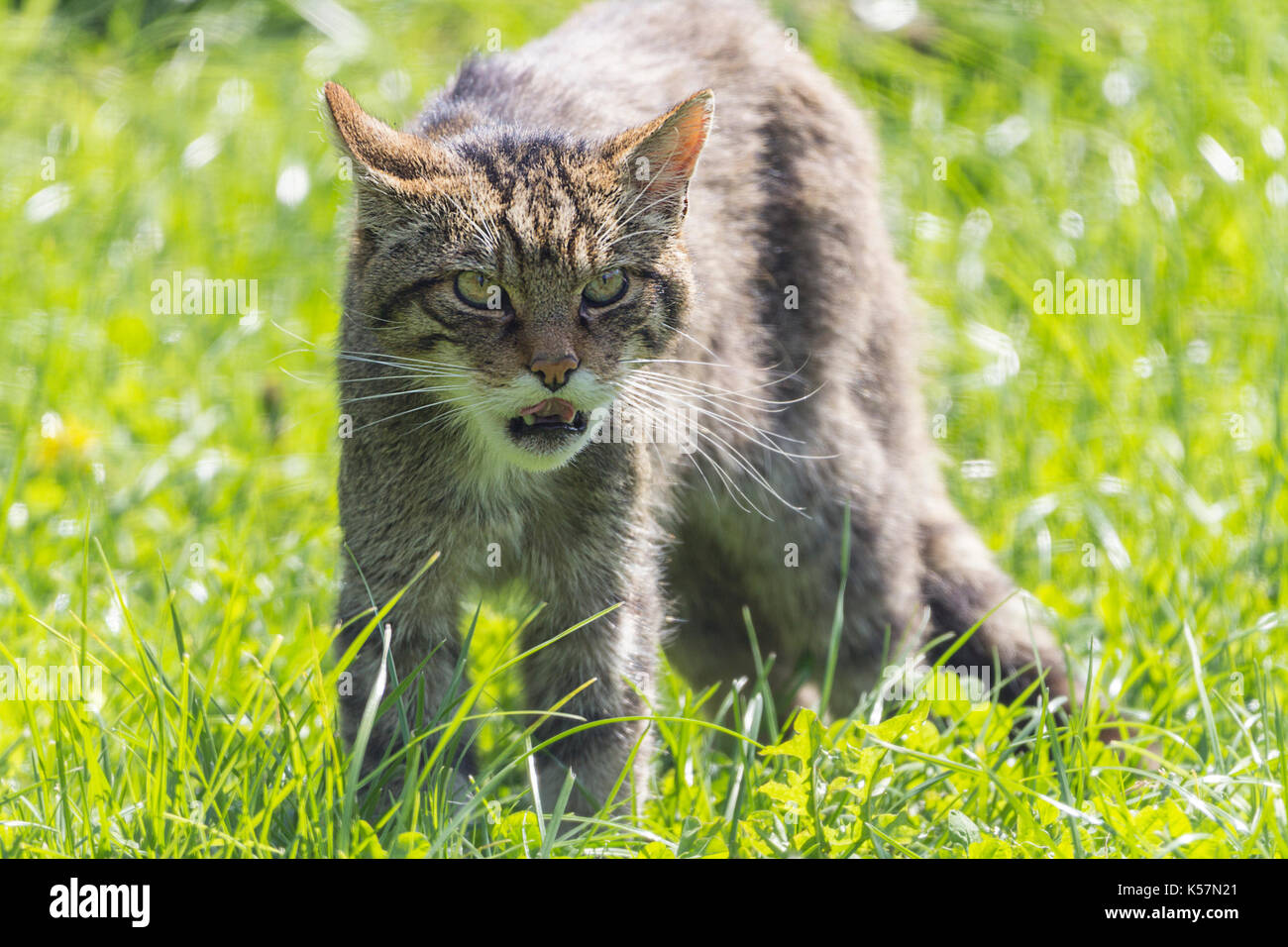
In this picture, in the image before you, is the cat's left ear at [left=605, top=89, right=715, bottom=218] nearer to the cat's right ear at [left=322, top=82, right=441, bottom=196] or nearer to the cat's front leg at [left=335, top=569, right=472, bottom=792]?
the cat's right ear at [left=322, top=82, right=441, bottom=196]

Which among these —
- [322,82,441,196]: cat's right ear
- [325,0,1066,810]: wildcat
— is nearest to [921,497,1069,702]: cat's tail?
[325,0,1066,810]: wildcat

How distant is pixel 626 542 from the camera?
3207 mm

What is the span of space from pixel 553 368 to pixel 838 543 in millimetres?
1344

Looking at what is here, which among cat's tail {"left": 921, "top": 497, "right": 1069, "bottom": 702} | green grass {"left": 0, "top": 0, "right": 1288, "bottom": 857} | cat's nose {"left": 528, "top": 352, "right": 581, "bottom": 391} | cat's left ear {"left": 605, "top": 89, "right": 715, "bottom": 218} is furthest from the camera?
cat's tail {"left": 921, "top": 497, "right": 1069, "bottom": 702}

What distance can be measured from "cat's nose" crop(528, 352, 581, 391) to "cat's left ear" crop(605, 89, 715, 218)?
459mm

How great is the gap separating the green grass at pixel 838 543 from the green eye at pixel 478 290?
740 millimetres

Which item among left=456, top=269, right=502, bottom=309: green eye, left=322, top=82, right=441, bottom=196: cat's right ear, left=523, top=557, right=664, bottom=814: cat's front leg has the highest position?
left=322, top=82, right=441, bottom=196: cat's right ear

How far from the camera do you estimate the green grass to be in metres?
2.85

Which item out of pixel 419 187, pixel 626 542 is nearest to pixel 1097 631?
pixel 626 542

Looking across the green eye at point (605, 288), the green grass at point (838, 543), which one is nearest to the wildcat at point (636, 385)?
the green eye at point (605, 288)

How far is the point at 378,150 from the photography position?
291 centimetres

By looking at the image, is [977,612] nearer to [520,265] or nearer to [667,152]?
[667,152]

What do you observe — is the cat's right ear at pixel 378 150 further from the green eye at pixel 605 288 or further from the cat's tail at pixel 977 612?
the cat's tail at pixel 977 612
